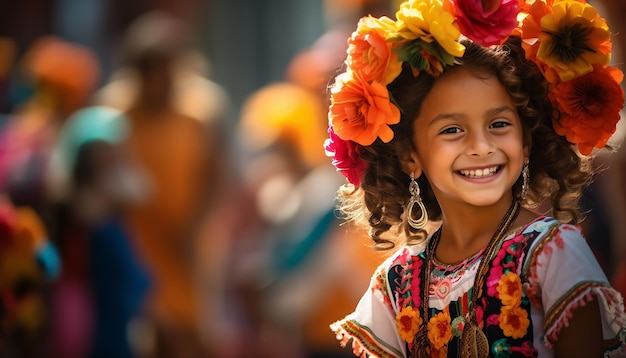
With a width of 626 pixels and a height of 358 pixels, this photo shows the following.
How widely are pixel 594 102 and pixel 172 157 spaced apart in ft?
12.5

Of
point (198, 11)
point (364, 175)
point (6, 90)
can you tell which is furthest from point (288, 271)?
point (198, 11)

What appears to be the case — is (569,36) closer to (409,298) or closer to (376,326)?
(409,298)

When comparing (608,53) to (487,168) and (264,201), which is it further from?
(264,201)

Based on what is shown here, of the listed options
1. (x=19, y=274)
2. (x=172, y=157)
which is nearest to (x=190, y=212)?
(x=172, y=157)

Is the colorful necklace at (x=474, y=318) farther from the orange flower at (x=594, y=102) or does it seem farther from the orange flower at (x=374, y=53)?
the orange flower at (x=374, y=53)

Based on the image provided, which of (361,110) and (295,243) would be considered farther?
(295,243)

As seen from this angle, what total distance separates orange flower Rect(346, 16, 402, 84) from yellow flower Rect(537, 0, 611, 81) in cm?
41

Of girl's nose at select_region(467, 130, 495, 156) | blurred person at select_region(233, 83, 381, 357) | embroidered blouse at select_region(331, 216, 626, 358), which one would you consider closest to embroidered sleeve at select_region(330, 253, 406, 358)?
embroidered blouse at select_region(331, 216, 626, 358)

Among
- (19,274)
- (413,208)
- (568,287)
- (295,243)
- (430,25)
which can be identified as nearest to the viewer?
(568,287)

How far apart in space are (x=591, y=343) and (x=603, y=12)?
2.70 m

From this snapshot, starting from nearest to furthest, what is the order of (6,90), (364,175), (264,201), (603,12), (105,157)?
(364,175), (603,12), (105,157), (264,201), (6,90)

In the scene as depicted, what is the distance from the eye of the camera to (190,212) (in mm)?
6910

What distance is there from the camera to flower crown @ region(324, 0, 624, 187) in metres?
3.37

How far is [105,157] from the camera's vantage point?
6430mm
